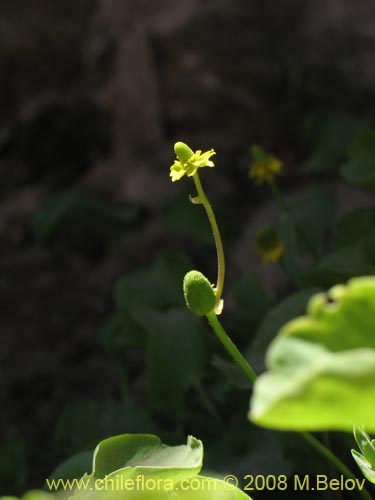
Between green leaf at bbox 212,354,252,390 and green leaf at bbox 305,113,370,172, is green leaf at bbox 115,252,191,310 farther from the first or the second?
green leaf at bbox 212,354,252,390

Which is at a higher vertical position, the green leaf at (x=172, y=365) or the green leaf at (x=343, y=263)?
the green leaf at (x=343, y=263)

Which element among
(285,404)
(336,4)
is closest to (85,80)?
(336,4)

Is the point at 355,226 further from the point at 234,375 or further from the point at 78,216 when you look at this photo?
the point at 78,216


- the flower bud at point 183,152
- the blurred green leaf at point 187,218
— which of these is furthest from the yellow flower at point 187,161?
the blurred green leaf at point 187,218

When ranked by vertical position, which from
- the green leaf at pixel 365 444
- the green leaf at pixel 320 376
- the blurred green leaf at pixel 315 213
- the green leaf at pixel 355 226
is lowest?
the blurred green leaf at pixel 315 213

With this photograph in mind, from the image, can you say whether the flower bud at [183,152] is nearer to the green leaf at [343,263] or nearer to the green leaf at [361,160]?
the green leaf at [343,263]

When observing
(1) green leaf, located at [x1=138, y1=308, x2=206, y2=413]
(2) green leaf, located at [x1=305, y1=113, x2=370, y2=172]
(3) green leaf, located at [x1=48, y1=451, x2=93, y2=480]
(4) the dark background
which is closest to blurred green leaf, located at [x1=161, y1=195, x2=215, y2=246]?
(4) the dark background
